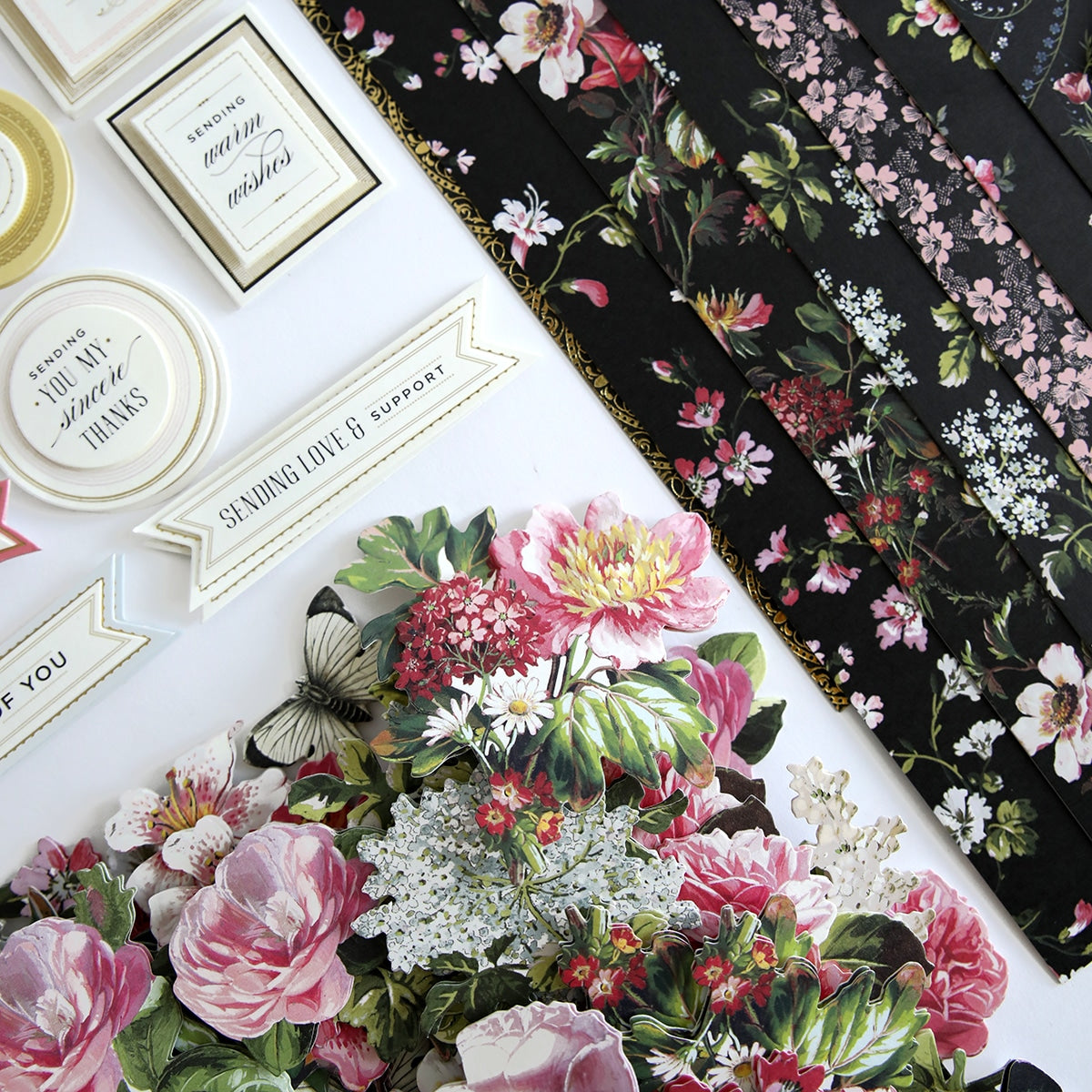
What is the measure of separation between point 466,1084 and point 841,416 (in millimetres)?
792

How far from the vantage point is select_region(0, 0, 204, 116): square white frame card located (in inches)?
34.8

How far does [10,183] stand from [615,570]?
30.9 inches

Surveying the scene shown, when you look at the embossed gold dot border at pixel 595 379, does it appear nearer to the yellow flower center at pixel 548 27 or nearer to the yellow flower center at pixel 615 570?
the yellow flower center at pixel 615 570

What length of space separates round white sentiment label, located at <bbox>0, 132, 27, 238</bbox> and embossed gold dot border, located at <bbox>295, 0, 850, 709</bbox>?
1.22 ft

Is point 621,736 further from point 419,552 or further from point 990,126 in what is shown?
point 990,126

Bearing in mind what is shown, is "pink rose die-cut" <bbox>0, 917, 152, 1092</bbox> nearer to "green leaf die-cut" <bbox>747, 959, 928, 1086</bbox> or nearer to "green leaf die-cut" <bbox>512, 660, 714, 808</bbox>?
"green leaf die-cut" <bbox>512, 660, 714, 808</bbox>

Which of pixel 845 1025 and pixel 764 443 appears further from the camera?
pixel 764 443

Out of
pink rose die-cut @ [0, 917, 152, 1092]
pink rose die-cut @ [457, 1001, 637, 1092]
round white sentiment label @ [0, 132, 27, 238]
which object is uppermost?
round white sentiment label @ [0, 132, 27, 238]

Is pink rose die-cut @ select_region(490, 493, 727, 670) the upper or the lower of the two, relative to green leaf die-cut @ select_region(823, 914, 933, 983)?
upper

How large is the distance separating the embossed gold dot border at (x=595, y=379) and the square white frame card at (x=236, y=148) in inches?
2.9

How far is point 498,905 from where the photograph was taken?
821 millimetres

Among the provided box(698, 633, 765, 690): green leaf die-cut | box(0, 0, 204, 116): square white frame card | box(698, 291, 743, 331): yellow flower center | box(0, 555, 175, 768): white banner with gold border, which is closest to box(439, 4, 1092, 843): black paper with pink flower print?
box(698, 291, 743, 331): yellow flower center

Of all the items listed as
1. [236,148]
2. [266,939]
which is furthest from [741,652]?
[236,148]

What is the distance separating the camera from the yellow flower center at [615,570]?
89cm
